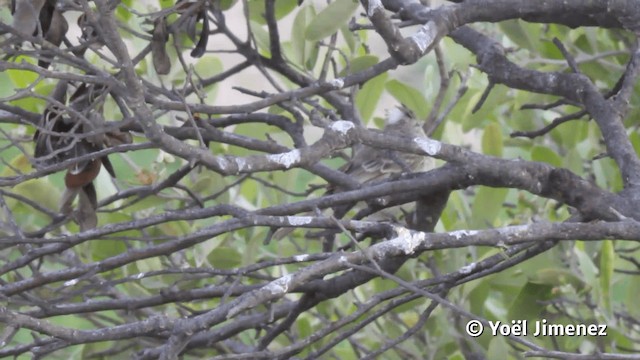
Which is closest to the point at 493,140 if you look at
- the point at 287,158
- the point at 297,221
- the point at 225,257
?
the point at 225,257

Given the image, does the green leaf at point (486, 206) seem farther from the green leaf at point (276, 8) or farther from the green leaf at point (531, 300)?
the green leaf at point (276, 8)

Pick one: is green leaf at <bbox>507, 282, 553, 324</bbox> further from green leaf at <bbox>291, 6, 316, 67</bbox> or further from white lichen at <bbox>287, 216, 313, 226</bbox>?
white lichen at <bbox>287, 216, 313, 226</bbox>

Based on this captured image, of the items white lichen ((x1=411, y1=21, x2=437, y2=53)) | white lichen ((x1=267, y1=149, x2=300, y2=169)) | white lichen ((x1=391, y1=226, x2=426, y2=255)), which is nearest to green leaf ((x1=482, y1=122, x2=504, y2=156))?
white lichen ((x1=411, y1=21, x2=437, y2=53))

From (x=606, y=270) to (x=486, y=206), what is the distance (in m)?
0.59

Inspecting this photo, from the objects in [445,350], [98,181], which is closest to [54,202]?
[98,181]

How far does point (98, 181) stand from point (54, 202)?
0.37 meters

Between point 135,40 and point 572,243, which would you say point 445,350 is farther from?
point 135,40

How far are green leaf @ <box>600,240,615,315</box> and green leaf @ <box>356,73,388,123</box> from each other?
122 centimetres

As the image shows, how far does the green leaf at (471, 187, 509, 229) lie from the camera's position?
3.41m

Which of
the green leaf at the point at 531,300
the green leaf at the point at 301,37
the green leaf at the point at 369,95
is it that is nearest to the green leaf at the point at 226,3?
the green leaf at the point at 301,37

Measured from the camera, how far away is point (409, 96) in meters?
4.03

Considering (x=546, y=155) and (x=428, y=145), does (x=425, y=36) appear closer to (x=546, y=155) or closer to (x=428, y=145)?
(x=428, y=145)

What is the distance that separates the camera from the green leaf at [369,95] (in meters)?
3.93

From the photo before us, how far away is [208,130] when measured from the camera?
8.40ft
